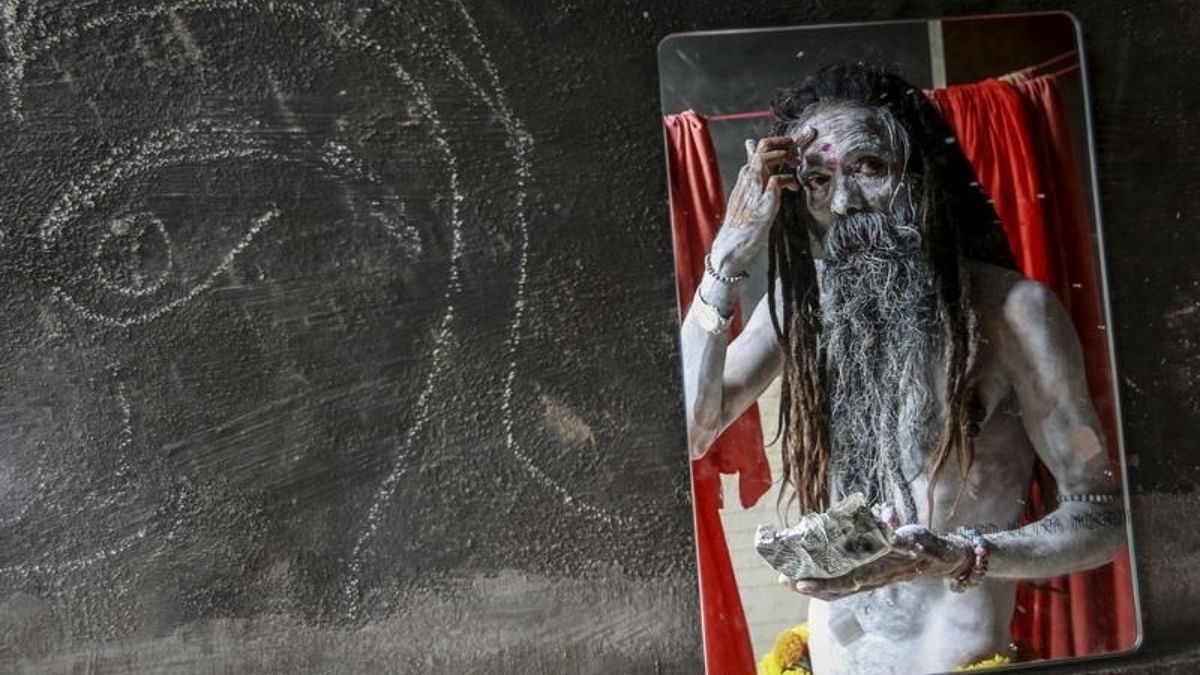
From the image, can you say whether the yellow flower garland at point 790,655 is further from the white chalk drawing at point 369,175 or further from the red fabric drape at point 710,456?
the white chalk drawing at point 369,175

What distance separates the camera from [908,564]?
6.09 ft

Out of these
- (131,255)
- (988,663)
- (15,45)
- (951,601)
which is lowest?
(988,663)

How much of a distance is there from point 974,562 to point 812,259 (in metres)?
0.56

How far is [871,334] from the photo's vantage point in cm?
191

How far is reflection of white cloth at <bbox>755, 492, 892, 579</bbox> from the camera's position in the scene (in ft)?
6.08

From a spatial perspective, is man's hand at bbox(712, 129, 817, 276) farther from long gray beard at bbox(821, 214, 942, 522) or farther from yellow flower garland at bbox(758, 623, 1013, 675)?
yellow flower garland at bbox(758, 623, 1013, 675)

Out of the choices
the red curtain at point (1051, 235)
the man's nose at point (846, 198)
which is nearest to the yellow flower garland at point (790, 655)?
the red curtain at point (1051, 235)

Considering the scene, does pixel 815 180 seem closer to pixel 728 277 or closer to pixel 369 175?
pixel 728 277

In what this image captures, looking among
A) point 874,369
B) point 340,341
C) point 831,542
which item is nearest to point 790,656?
point 831,542

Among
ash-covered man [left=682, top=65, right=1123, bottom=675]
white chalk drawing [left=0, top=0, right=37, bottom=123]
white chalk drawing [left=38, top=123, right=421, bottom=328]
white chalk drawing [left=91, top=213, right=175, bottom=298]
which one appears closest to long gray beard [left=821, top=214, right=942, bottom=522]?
ash-covered man [left=682, top=65, right=1123, bottom=675]

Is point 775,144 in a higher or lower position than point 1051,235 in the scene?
higher

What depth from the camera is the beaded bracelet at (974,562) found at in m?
1.87

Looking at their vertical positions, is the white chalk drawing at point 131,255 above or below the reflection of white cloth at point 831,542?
above

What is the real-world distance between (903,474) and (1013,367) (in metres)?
0.26
